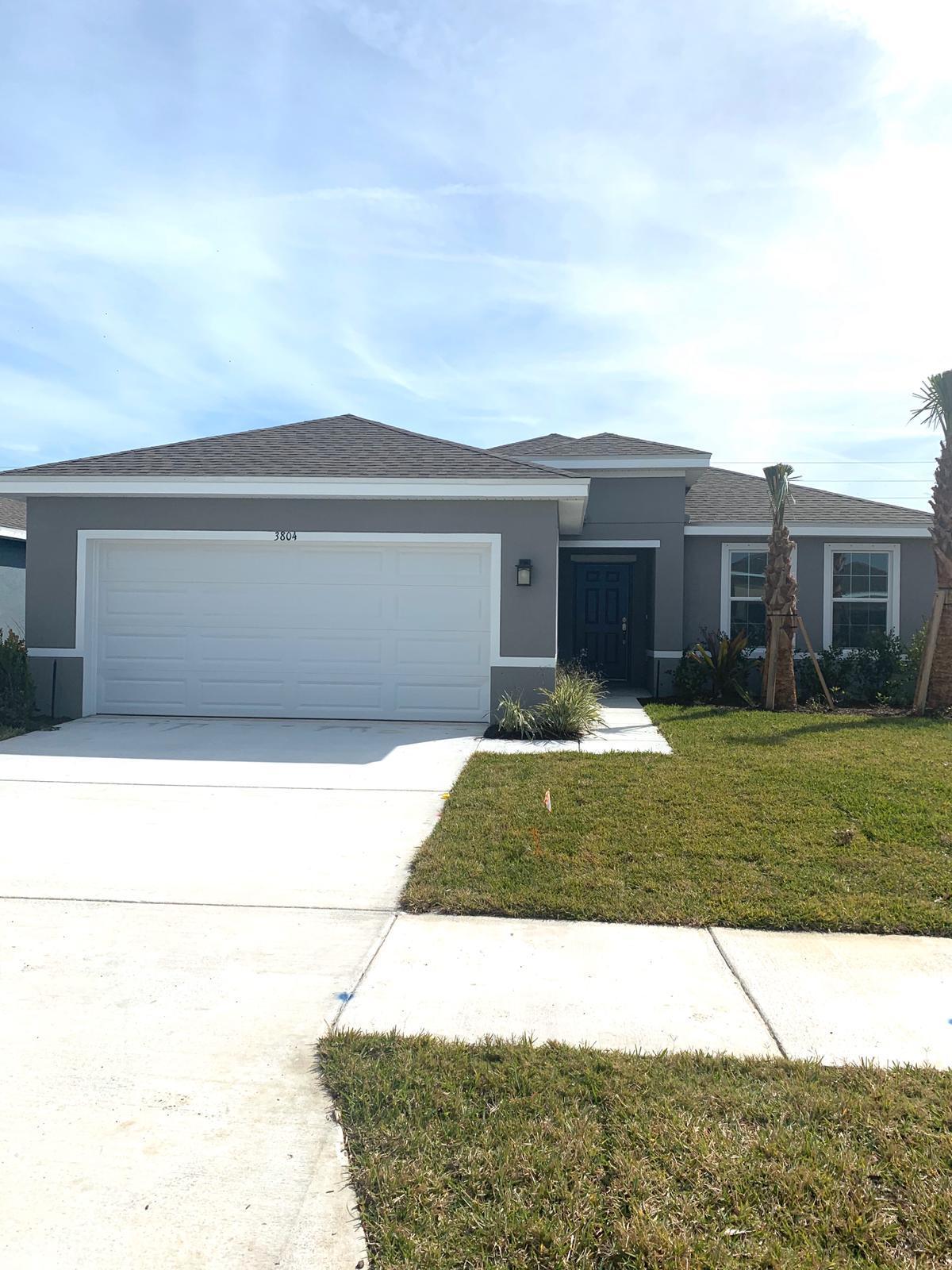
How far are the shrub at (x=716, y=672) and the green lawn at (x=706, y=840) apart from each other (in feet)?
14.4

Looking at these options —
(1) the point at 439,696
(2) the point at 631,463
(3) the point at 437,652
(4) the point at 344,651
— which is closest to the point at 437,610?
(3) the point at 437,652

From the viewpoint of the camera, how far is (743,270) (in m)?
11.6

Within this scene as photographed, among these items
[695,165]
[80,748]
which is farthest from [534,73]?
[80,748]

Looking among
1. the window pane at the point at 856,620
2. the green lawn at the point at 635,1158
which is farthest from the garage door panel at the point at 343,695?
the window pane at the point at 856,620

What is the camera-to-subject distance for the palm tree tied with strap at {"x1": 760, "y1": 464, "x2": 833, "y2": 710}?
12008 millimetres

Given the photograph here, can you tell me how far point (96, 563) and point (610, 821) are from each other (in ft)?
26.2

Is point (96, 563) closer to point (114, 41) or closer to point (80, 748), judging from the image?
point (80, 748)

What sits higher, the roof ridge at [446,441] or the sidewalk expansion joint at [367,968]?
the roof ridge at [446,441]

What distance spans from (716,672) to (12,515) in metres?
15.0

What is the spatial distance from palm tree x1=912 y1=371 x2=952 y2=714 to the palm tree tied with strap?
52.1 inches

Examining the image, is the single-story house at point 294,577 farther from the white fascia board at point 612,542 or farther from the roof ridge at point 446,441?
the white fascia board at point 612,542

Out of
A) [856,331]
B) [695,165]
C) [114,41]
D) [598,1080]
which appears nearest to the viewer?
[598,1080]

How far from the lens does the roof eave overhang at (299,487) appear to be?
33.4 ft

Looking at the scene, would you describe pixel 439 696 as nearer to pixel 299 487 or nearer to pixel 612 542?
pixel 299 487
